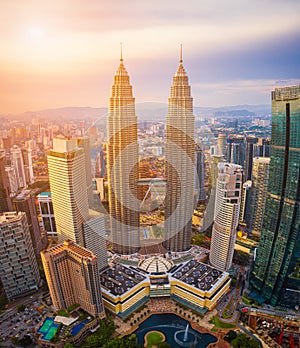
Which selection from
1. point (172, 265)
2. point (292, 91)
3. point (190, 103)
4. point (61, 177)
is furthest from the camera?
point (172, 265)

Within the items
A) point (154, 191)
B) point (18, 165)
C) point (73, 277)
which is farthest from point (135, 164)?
point (18, 165)

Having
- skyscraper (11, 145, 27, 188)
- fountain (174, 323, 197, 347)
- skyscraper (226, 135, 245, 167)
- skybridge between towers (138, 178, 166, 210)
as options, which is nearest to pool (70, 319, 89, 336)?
fountain (174, 323, 197, 347)

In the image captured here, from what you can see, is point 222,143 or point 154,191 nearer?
point 154,191

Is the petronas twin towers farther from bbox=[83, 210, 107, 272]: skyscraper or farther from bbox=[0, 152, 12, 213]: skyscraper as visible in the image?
bbox=[0, 152, 12, 213]: skyscraper

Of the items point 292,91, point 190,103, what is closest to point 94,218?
point 190,103

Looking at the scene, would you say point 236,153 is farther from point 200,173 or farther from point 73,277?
point 73,277

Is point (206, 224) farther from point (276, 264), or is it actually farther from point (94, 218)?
point (94, 218)

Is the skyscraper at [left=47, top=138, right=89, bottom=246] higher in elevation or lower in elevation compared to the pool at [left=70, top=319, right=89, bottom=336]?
higher
